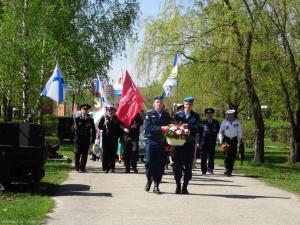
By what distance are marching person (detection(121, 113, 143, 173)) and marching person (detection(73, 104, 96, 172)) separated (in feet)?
2.90

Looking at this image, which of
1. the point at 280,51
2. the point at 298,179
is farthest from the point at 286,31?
the point at 298,179

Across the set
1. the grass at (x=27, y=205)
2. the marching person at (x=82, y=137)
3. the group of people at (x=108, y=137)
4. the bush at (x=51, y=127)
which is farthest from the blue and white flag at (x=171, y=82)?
the bush at (x=51, y=127)

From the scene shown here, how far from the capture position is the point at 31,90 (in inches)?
1091

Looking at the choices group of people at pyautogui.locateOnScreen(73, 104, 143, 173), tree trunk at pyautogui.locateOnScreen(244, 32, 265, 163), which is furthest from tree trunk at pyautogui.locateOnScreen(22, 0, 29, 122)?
tree trunk at pyautogui.locateOnScreen(244, 32, 265, 163)

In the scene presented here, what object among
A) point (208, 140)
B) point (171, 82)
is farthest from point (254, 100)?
point (208, 140)

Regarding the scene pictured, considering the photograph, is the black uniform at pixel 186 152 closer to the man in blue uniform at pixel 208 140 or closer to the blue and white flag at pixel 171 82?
the man in blue uniform at pixel 208 140

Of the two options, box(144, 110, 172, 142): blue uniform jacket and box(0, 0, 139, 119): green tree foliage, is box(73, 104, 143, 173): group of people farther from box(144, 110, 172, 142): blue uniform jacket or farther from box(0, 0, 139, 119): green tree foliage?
box(0, 0, 139, 119): green tree foliage

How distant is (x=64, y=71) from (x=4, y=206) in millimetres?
18391

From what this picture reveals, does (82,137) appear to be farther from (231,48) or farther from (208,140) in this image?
(231,48)

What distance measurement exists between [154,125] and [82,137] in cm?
506

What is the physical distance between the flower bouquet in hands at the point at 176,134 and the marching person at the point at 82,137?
5.33 m

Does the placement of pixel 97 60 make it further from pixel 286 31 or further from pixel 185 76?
pixel 286 31

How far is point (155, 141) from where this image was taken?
43.2 ft

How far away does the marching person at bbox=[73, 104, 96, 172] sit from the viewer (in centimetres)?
1778
